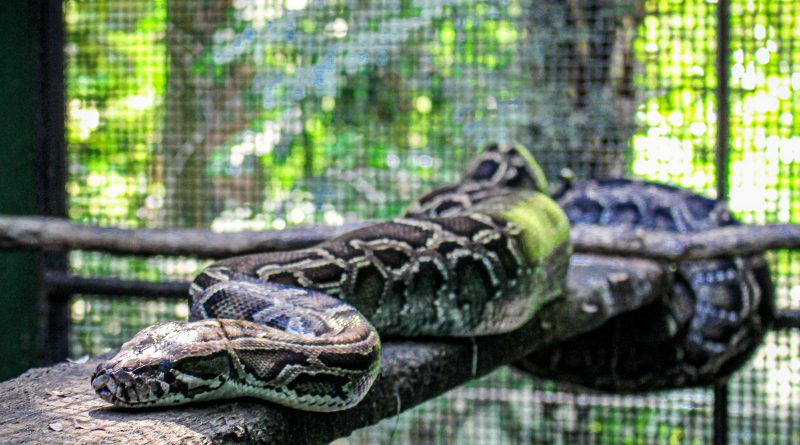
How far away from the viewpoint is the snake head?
5.17 ft

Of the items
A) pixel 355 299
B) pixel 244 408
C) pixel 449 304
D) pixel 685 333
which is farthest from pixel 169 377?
A: pixel 685 333

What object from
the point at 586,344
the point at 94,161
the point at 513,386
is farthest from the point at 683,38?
→ the point at 94,161

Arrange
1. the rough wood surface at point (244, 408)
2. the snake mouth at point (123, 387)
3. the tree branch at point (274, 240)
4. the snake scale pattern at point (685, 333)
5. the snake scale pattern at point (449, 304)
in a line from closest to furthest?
the rough wood surface at point (244, 408)
the snake mouth at point (123, 387)
the snake scale pattern at point (449, 304)
the tree branch at point (274, 240)
the snake scale pattern at point (685, 333)

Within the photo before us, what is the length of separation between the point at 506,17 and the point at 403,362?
8.84 ft

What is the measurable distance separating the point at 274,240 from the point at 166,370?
207 cm

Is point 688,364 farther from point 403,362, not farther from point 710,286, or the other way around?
point 403,362

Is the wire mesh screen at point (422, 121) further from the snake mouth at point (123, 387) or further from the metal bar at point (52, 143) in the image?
the snake mouth at point (123, 387)

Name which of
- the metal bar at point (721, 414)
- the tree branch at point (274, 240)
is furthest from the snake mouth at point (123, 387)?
the metal bar at point (721, 414)

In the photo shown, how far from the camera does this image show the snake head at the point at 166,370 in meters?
1.58

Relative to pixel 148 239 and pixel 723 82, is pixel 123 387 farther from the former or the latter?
pixel 723 82

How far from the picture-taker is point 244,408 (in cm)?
170

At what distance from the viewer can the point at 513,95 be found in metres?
4.59

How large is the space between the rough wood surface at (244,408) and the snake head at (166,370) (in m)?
0.03

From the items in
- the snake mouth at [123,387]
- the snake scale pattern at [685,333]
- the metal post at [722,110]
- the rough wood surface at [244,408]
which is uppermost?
the metal post at [722,110]
